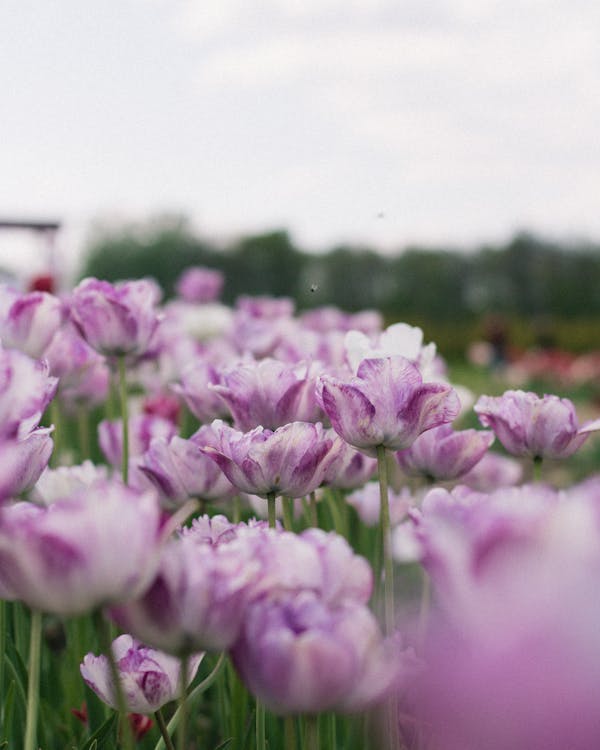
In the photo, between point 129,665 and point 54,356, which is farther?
point 54,356

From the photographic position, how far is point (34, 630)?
66 centimetres

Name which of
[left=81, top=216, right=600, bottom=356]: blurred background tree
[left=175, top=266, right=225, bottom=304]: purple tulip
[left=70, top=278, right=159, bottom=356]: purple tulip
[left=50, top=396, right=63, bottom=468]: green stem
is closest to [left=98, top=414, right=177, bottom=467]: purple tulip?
[left=50, top=396, right=63, bottom=468]: green stem

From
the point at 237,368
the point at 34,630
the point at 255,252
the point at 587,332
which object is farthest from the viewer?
the point at 255,252

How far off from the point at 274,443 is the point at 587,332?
53.9ft

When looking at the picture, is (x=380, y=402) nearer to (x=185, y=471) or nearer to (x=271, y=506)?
(x=271, y=506)

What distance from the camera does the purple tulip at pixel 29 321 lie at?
1.19 m

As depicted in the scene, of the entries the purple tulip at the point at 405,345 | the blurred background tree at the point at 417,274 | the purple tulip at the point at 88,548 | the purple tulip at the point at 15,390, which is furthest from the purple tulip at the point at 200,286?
the blurred background tree at the point at 417,274

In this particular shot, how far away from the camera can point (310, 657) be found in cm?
47

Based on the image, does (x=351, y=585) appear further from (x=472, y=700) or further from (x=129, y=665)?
(x=129, y=665)

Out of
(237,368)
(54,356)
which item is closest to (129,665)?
(237,368)

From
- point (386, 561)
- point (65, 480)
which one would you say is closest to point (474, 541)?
point (386, 561)

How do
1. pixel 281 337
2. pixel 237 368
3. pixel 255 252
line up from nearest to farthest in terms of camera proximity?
1. pixel 237 368
2. pixel 281 337
3. pixel 255 252

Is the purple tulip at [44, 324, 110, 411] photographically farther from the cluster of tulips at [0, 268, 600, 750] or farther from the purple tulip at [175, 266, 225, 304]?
the purple tulip at [175, 266, 225, 304]

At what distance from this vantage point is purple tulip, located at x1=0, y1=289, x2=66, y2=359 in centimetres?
119
